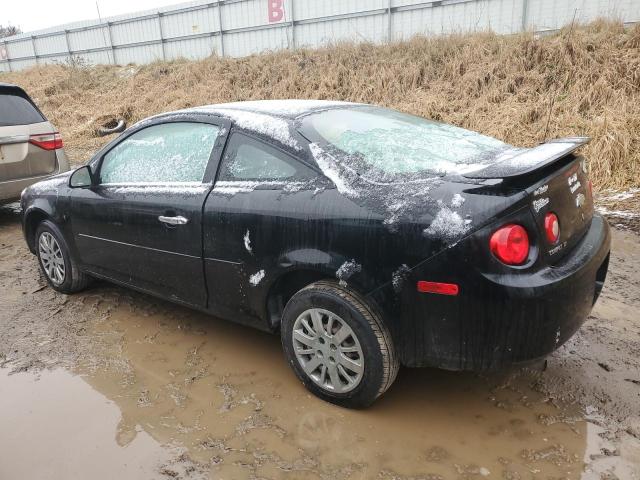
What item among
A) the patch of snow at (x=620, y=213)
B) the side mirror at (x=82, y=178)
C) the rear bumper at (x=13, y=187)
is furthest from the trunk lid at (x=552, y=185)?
the rear bumper at (x=13, y=187)

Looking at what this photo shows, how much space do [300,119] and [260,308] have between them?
1109mm

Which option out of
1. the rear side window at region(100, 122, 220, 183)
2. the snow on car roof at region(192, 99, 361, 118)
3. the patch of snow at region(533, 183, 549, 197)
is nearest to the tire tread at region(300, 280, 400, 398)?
the patch of snow at region(533, 183, 549, 197)

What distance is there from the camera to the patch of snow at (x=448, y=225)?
7.16ft

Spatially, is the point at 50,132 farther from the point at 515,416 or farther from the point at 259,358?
the point at 515,416

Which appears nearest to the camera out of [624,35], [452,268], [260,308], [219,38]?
[452,268]

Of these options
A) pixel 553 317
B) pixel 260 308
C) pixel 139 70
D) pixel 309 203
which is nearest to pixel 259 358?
pixel 260 308

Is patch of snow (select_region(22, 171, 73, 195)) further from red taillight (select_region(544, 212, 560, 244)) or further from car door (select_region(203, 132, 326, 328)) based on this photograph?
red taillight (select_region(544, 212, 560, 244))

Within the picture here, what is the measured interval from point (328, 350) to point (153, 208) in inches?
58.5

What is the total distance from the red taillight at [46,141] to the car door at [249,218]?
415 centimetres

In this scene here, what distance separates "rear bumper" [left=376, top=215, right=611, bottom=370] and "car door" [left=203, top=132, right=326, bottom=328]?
0.77m

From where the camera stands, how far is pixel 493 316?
2.20m

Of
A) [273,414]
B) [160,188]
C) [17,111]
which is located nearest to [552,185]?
[273,414]

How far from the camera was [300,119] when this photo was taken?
2.93 meters

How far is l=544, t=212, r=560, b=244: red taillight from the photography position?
226 cm
